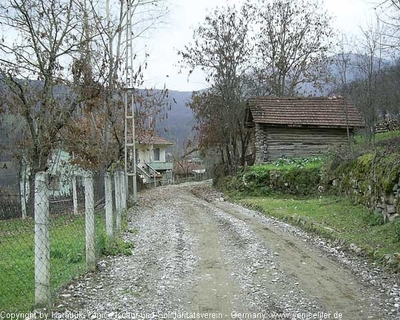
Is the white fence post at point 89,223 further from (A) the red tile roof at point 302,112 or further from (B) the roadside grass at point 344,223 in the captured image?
(A) the red tile roof at point 302,112

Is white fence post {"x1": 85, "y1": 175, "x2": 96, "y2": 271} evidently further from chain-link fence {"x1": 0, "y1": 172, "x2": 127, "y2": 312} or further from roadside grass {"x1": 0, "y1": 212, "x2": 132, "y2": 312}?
roadside grass {"x1": 0, "y1": 212, "x2": 132, "y2": 312}

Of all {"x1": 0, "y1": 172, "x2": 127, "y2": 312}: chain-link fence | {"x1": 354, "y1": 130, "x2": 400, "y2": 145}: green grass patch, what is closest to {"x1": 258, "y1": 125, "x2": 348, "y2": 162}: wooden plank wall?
{"x1": 354, "y1": 130, "x2": 400, "y2": 145}: green grass patch

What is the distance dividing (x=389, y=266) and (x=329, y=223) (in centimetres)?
412

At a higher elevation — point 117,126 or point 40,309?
point 117,126

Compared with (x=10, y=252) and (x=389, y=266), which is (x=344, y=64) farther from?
(x=10, y=252)

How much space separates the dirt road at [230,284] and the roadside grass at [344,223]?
50cm

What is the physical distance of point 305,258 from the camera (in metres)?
8.18

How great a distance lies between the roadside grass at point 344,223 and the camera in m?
8.27

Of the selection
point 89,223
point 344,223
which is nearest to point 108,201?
point 89,223

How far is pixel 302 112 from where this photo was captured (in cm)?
2619

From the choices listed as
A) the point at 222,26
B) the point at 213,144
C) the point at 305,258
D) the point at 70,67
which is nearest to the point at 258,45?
the point at 222,26

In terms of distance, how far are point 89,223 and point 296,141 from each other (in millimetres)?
20257

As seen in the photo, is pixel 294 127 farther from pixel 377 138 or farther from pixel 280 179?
pixel 280 179

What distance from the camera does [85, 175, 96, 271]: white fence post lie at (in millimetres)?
7125
